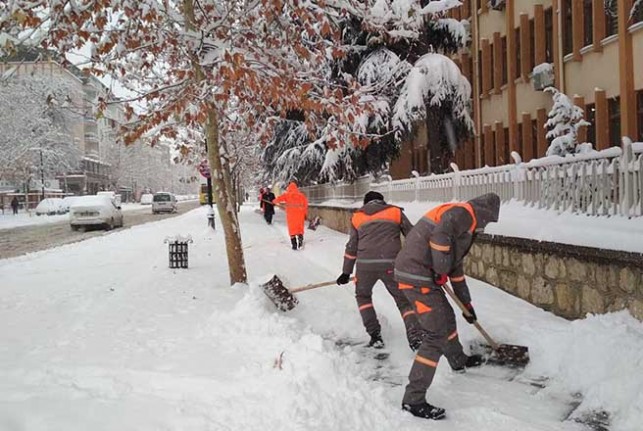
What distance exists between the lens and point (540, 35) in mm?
15234

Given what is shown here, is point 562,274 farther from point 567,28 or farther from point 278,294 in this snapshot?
point 567,28

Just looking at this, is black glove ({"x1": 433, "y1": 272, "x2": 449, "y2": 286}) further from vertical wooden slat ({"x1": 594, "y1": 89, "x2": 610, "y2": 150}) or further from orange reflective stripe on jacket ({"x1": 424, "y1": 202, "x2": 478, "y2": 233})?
vertical wooden slat ({"x1": 594, "y1": 89, "x2": 610, "y2": 150})

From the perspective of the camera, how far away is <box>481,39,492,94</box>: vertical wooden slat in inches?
728

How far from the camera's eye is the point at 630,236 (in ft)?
17.2

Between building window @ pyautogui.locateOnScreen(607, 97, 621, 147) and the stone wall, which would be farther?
building window @ pyautogui.locateOnScreen(607, 97, 621, 147)

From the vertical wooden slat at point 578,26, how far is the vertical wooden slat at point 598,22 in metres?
0.62

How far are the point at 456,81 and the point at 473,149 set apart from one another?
5543 mm

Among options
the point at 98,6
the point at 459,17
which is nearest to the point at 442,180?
the point at 98,6

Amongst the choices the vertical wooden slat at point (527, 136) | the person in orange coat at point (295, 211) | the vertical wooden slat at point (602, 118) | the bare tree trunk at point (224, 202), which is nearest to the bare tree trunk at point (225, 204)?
Result: the bare tree trunk at point (224, 202)

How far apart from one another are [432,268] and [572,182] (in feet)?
10.3

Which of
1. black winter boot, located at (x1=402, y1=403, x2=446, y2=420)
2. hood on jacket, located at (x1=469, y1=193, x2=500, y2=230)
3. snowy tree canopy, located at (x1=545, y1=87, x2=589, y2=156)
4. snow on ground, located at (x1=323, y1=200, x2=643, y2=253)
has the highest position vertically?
snowy tree canopy, located at (x1=545, y1=87, x2=589, y2=156)

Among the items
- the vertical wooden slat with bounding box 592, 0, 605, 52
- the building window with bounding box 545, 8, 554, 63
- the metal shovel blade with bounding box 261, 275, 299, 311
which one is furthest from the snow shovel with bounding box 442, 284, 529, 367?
the building window with bounding box 545, 8, 554, 63

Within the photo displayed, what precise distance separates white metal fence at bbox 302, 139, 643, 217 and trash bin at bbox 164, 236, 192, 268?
4.94 meters

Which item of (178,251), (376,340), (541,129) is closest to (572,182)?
(376,340)
